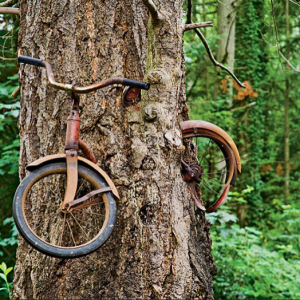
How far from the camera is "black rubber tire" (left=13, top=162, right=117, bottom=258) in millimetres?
1720

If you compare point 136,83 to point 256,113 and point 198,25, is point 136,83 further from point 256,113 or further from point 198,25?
point 256,113

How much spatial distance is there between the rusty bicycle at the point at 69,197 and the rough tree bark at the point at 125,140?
0.16 metres

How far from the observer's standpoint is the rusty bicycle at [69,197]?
174 centimetres

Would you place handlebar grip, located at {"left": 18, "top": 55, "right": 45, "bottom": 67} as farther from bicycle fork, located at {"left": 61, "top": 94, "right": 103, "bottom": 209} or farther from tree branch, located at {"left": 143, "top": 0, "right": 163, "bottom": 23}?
tree branch, located at {"left": 143, "top": 0, "right": 163, "bottom": 23}

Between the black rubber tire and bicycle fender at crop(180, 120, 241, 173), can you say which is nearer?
the black rubber tire

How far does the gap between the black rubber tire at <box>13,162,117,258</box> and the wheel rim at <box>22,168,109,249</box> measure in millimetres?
190

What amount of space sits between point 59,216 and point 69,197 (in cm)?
40

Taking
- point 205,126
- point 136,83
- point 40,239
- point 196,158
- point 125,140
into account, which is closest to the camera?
point 40,239

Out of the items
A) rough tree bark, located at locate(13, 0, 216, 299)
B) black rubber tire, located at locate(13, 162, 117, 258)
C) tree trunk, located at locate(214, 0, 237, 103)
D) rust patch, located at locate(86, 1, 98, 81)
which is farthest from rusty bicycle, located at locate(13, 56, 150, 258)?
tree trunk, located at locate(214, 0, 237, 103)

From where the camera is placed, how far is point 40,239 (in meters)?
1.73

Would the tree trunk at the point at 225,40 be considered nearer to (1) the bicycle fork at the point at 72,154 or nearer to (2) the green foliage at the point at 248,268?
(2) the green foliage at the point at 248,268

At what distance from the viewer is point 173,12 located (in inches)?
89.0

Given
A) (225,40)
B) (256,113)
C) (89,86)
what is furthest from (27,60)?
(256,113)

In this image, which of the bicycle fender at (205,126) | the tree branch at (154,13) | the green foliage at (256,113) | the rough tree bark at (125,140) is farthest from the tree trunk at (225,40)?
the tree branch at (154,13)
